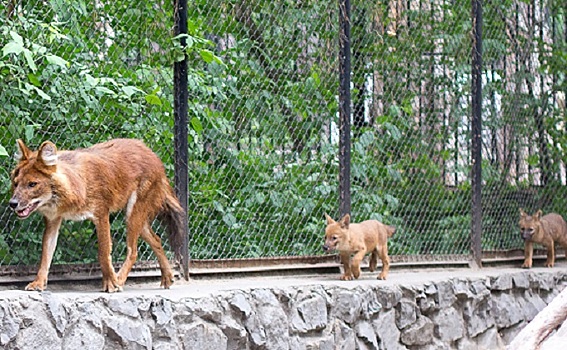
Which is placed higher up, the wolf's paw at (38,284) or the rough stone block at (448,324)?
the wolf's paw at (38,284)

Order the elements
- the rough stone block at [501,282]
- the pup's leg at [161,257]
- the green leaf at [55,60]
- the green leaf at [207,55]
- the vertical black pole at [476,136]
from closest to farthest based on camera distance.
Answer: the green leaf at [55,60], the pup's leg at [161,257], the green leaf at [207,55], the rough stone block at [501,282], the vertical black pole at [476,136]

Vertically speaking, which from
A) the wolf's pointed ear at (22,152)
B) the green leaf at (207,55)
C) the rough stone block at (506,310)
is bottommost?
the rough stone block at (506,310)

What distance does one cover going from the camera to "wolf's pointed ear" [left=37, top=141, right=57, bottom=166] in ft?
18.2

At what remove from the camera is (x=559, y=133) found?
10992mm

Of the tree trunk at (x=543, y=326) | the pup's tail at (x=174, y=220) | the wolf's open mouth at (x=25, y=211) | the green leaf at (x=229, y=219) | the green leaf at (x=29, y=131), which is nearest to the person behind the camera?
the tree trunk at (x=543, y=326)

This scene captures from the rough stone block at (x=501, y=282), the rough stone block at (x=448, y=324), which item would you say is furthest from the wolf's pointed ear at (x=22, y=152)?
the rough stone block at (x=501, y=282)

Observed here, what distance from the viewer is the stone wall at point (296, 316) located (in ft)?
17.2

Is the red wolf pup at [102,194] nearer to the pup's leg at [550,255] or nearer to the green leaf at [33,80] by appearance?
the green leaf at [33,80]

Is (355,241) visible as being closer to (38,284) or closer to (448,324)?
(448,324)

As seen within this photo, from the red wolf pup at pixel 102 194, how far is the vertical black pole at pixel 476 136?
12.6 ft

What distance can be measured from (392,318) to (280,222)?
47.2 inches

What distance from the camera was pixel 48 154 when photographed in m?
5.57

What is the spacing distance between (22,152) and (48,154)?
6.3 inches

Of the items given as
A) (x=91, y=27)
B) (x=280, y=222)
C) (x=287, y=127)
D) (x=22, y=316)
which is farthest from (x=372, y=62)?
(x=22, y=316)
